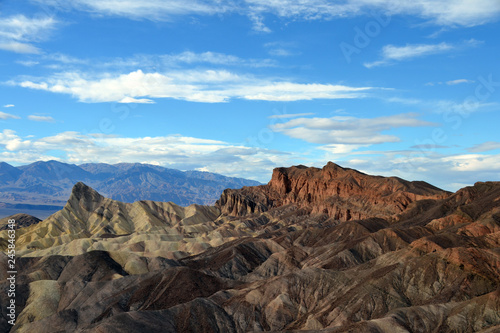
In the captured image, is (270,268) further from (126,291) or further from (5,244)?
(5,244)

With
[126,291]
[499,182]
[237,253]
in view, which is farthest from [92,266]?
[499,182]

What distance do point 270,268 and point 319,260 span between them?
1213cm

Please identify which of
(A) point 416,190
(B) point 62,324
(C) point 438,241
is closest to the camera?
(B) point 62,324

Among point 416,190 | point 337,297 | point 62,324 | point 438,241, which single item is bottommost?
point 62,324

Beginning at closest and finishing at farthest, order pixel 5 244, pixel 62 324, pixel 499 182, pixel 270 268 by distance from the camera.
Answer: pixel 62 324 < pixel 270 268 < pixel 499 182 < pixel 5 244

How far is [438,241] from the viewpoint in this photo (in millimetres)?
103188

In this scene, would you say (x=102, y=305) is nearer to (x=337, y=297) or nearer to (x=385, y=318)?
(x=337, y=297)

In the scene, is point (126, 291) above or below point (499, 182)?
below

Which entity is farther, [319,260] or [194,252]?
[194,252]

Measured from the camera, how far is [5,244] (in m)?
172

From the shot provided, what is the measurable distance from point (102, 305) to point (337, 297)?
42481 mm

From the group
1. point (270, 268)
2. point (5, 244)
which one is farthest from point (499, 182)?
point (5, 244)

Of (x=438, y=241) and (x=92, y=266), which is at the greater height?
(x=438, y=241)

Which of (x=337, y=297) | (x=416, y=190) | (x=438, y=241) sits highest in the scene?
(x=416, y=190)
